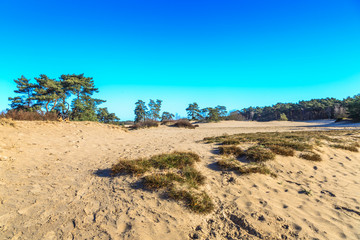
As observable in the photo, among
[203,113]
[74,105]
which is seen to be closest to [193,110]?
[203,113]

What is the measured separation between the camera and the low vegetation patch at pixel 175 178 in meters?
3.16

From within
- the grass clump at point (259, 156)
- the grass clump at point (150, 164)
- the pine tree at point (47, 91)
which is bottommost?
the grass clump at point (259, 156)

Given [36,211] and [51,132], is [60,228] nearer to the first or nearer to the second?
[36,211]

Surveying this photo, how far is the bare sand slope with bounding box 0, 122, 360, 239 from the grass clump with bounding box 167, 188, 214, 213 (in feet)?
0.40

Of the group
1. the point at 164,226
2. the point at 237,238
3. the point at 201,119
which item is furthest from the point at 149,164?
the point at 201,119

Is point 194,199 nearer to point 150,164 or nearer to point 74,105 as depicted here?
point 150,164

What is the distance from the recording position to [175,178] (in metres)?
3.80

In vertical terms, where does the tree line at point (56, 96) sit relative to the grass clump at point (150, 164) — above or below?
above

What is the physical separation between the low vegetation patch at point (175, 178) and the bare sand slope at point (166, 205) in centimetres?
19

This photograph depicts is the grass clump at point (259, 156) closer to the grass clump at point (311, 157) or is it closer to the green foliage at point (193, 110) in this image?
the grass clump at point (311, 157)

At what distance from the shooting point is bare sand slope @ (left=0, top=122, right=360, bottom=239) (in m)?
2.54

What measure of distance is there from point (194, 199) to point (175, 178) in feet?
2.66

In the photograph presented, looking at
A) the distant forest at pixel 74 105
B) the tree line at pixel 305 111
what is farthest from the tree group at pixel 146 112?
→ the tree line at pixel 305 111

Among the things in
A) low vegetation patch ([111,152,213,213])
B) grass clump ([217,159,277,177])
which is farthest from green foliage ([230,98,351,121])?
low vegetation patch ([111,152,213,213])
